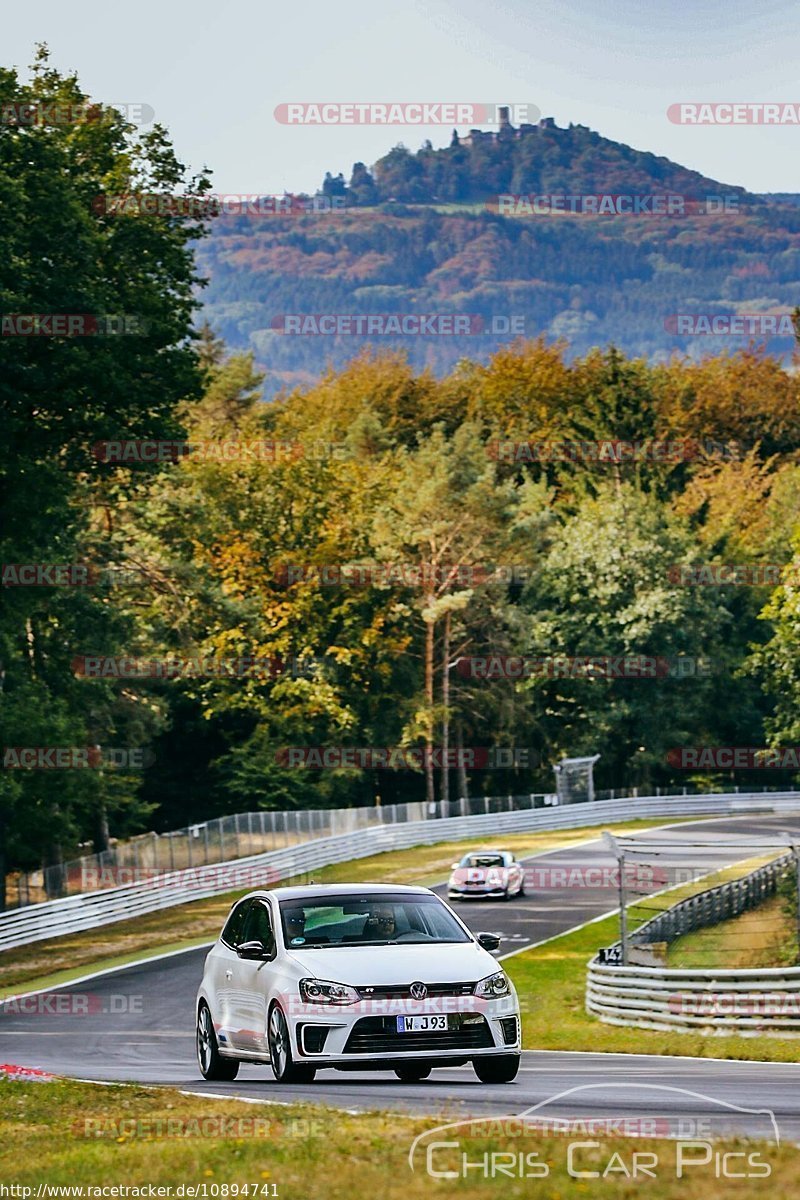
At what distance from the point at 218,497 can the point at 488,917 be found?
3823 centimetres

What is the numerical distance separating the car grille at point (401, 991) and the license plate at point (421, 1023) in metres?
0.15

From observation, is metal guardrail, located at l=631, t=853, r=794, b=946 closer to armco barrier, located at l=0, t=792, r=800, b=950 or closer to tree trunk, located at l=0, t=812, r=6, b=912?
armco barrier, located at l=0, t=792, r=800, b=950

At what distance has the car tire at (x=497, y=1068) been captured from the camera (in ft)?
46.5

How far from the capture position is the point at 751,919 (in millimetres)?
39812

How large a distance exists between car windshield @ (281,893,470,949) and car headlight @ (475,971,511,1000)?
2.60ft

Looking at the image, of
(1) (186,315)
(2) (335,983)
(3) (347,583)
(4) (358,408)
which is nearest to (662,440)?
(4) (358,408)

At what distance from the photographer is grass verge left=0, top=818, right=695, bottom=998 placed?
130ft

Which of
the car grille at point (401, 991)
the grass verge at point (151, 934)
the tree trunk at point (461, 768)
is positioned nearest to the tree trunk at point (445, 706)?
the tree trunk at point (461, 768)

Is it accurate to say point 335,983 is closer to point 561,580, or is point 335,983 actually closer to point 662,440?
point 561,580

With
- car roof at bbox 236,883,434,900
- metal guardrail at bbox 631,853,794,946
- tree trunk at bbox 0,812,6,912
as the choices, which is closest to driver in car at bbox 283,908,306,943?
car roof at bbox 236,883,434,900

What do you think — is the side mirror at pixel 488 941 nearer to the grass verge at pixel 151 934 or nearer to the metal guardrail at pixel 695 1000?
the metal guardrail at pixel 695 1000

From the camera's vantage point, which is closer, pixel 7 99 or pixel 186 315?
pixel 7 99

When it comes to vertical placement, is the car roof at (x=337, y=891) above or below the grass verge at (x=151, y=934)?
above

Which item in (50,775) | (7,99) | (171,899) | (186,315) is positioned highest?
(7,99)
